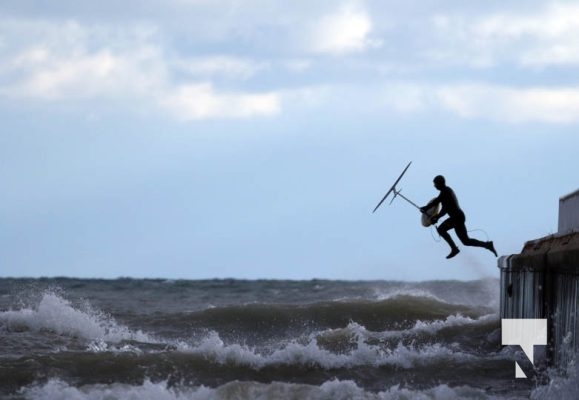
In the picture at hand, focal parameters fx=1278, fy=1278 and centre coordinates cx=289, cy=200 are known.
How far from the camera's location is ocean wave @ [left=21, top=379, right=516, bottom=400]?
14.7 m

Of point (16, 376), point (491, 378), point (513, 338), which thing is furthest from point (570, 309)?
point (16, 376)

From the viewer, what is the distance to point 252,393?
15.1 metres

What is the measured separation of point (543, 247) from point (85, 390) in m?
6.81

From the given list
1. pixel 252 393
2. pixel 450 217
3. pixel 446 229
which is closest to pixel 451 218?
pixel 450 217

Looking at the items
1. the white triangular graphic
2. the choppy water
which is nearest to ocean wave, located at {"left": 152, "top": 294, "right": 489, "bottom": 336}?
the choppy water

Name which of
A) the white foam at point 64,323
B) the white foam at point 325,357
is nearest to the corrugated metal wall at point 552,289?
the white foam at point 325,357

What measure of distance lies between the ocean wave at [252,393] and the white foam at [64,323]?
24.5 feet

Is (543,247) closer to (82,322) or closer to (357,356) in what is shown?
(357,356)

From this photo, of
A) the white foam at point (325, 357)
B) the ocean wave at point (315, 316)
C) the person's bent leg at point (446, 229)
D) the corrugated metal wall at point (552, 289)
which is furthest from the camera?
the ocean wave at point (315, 316)

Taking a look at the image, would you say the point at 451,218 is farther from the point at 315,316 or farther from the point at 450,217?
the point at 315,316

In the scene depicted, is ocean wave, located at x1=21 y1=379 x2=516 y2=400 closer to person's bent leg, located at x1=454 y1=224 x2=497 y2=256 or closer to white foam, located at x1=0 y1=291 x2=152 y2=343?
person's bent leg, located at x1=454 y1=224 x2=497 y2=256

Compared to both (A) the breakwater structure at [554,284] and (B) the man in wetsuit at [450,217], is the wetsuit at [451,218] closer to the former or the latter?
(B) the man in wetsuit at [450,217]

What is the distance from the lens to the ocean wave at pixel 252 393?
48.2 ft

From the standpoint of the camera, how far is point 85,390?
1520 cm
